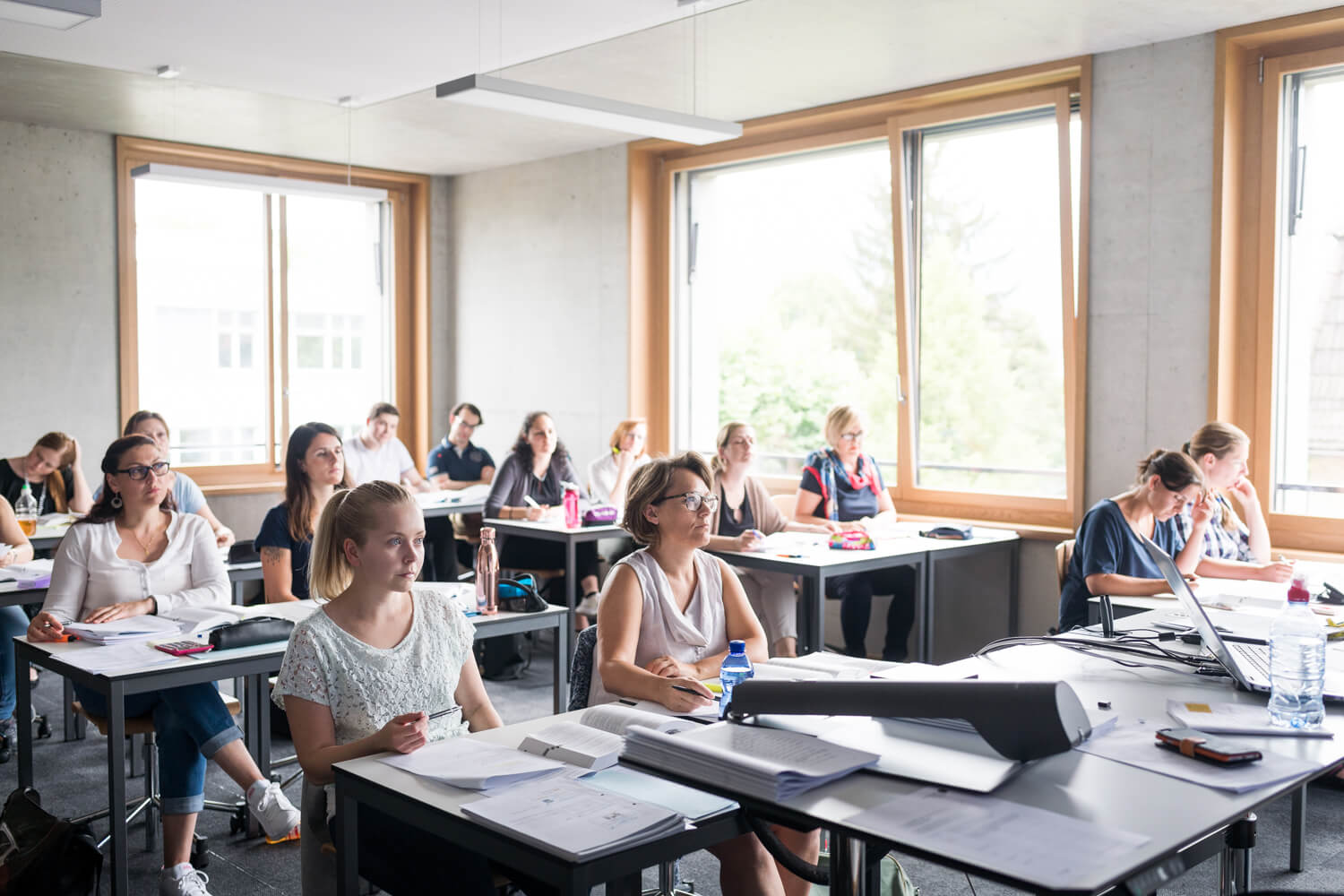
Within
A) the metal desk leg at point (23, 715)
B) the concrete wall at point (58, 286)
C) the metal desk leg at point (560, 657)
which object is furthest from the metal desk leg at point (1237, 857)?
the concrete wall at point (58, 286)

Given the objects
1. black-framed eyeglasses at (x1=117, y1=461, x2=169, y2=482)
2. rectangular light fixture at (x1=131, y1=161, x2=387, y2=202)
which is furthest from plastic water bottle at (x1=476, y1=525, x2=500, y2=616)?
rectangular light fixture at (x1=131, y1=161, x2=387, y2=202)

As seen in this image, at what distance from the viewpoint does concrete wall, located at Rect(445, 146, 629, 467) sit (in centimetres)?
756

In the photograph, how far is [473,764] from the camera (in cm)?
187

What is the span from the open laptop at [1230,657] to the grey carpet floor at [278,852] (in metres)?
0.63

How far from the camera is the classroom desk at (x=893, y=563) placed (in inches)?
183

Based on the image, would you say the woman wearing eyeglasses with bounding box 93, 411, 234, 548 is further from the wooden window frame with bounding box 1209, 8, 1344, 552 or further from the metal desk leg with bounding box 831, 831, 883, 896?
the wooden window frame with bounding box 1209, 8, 1344, 552

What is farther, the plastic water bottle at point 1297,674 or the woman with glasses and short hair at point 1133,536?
the woman with glasses and short hair at point 1133,536

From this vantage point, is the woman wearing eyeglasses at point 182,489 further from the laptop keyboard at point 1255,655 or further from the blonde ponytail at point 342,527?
the laptop keyboard at point 1255,655

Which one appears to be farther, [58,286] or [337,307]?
[337,307]

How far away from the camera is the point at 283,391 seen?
830cm

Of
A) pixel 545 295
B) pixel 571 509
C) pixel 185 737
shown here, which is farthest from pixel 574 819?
pixel 545 295

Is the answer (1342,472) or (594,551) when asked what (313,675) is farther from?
(1342,472)

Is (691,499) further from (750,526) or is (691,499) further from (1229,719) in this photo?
(750,526)

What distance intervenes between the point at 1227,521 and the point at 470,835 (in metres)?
3.92
